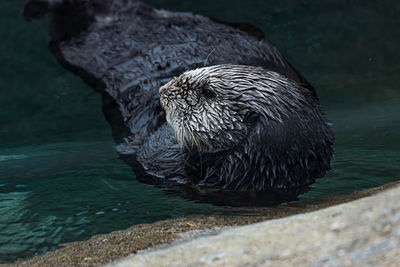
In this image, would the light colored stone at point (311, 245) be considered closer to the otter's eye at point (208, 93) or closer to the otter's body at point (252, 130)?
the otter's body at point (252, 130)

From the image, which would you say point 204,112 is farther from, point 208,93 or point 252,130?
point 252,130

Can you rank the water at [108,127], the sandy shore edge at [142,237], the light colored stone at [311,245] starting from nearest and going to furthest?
the light colored stone at [311,245] < the sandy shore edge at [142,237] < the water at [108,127]

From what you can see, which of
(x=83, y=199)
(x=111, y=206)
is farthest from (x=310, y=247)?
(x=83, y=199)

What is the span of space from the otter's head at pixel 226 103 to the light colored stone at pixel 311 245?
1239 mm

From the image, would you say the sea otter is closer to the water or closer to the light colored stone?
the water

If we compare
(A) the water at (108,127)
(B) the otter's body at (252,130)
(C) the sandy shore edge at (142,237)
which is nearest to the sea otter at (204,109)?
(B) the otter's body at (252,130)

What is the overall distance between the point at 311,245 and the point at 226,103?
168 cm

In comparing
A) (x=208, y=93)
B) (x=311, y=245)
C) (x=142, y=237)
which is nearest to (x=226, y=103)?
(x=208, y=93)

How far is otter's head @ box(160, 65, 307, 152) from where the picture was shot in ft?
8.96

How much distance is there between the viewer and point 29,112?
16.1ft

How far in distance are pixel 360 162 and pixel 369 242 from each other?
2490mm

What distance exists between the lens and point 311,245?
3.98 feet

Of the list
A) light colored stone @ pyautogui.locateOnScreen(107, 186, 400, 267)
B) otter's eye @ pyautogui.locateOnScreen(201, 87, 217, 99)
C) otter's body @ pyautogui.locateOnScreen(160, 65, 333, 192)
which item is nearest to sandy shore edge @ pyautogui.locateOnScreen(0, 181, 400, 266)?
light colored stone @ pyautogui.locateOnScreen(107, 186, 400, 267)

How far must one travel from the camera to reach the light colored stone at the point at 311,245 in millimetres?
1098
